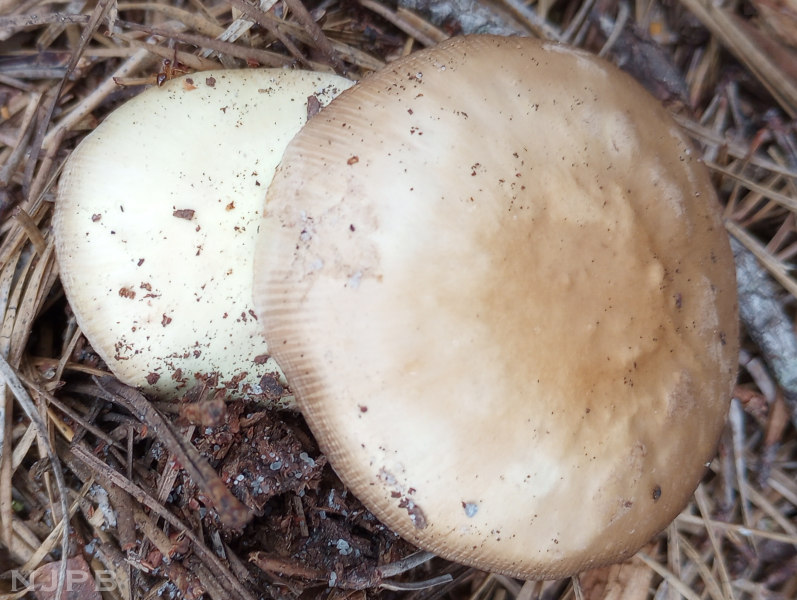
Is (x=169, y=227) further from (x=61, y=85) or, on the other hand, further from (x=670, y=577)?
(x=670, y=577)

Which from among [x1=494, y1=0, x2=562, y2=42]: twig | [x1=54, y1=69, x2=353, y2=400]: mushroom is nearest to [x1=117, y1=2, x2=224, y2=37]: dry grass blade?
[x1=54, y1=69, x2=353, y2=400]: mushroom

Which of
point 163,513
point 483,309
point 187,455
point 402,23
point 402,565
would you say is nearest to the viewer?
Result: point 483,309

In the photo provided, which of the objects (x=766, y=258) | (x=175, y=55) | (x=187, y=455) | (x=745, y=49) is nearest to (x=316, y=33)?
(x=175, y=55)

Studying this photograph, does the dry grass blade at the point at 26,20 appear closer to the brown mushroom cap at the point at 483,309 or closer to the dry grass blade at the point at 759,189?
the brown mushroom cap at the point at 483,309

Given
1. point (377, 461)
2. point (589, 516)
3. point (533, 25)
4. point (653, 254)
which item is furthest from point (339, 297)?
point (533, 25)

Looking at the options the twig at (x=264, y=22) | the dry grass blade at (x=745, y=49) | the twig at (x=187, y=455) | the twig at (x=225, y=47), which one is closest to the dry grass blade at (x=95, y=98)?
the twig at (x=225, y=47)

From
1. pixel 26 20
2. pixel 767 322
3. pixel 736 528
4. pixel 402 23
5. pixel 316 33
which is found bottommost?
pixel 736 528

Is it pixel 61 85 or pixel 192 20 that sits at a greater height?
pixel 192 20
